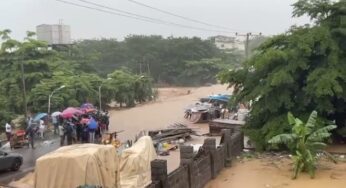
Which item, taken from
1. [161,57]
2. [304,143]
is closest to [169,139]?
[304,143]

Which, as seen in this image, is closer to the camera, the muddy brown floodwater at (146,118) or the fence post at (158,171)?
the fence post at (158,171)

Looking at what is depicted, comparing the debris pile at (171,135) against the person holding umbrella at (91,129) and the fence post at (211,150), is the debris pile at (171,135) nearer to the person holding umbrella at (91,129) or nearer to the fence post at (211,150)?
the person holding umbrella at (91,129)

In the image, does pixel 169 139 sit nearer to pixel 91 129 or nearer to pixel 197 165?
pixel 91 129

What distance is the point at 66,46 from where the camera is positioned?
234 feet

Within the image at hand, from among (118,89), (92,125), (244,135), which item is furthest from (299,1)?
(118,89)

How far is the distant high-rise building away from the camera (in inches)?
2830

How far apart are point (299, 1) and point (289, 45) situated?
2.94 m

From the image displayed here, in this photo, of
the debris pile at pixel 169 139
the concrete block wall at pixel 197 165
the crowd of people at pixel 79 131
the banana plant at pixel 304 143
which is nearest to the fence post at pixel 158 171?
the concrete block wall at pixel 197 165

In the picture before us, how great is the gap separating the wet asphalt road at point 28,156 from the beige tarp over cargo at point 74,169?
6857 mm

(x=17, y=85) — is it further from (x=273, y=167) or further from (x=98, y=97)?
(x=273, y=167)

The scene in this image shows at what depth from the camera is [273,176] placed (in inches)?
687

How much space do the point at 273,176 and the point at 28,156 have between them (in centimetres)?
1349

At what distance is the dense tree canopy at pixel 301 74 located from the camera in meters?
21.6

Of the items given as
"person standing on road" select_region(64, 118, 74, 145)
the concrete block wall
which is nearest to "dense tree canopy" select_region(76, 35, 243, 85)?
"person standing on road" select_region(64, 118, 74, 145)
